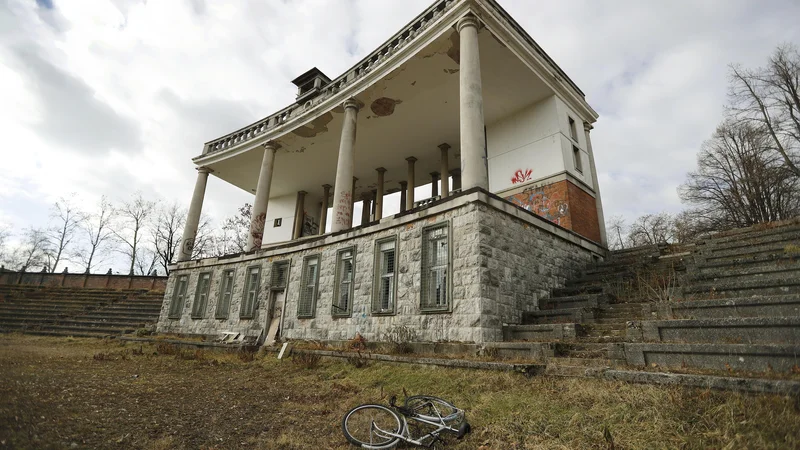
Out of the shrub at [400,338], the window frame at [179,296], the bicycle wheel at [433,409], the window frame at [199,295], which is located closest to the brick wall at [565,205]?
the shrub at [400,338]

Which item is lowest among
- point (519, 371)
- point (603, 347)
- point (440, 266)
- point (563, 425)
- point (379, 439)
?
point (379, 439)

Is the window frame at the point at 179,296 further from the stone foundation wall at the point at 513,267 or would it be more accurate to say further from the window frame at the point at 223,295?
the stone foundation wall at the point at 513,267

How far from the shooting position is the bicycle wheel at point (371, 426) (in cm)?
408

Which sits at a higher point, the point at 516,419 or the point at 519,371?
the point at 519,371

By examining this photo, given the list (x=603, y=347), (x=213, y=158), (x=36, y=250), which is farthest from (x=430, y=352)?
(x=36, y=250)

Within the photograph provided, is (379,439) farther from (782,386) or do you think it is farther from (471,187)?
(471,187)

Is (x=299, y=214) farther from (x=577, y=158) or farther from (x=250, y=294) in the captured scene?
(x=577, y=158)

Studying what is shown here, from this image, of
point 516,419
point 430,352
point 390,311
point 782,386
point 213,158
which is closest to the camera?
point 782,386

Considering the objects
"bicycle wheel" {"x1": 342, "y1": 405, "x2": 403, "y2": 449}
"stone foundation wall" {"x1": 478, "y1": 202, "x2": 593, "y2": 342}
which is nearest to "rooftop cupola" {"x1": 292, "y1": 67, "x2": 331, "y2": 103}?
"stone foundation wall" {"x1": 478, "y1": 202, "x2": 593, "y2": 342}

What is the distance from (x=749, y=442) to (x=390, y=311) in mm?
7058

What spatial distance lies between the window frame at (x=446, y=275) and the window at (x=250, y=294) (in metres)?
8.06

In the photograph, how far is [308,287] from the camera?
497 inches

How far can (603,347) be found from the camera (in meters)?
5.77

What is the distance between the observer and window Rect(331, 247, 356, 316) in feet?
36.1
